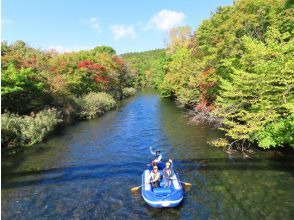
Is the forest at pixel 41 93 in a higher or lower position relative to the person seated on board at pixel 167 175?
higher

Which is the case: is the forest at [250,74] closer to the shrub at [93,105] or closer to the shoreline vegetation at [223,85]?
the shoreline vegetation at [223,85]

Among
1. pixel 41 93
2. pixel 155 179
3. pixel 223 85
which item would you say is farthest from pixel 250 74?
pixel 41 93

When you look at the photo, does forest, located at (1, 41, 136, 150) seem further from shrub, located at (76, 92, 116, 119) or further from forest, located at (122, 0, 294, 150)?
forest, located at (122, 0, 294, 150)

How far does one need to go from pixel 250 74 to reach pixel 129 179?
9327 mm

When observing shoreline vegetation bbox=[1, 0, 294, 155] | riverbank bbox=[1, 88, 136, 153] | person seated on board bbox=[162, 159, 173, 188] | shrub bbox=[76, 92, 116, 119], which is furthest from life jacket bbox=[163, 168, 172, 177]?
shrub bbox=[76, 92, 116, 119]

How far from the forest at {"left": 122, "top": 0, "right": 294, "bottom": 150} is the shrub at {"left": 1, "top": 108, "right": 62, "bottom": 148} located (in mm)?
13427

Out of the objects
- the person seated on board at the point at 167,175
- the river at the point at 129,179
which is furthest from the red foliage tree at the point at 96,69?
the person seated on board at the point at 167,175

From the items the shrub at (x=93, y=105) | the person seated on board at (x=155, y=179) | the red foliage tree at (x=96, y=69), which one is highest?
the red foliage tree at (x=96, y=69)

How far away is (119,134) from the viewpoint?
28.5 metres

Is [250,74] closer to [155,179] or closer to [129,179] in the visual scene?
[155,179]

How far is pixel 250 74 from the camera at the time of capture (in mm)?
18109

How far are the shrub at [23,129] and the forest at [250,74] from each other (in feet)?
44.1

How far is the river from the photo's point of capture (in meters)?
13.7

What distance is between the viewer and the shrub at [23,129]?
887 inches
